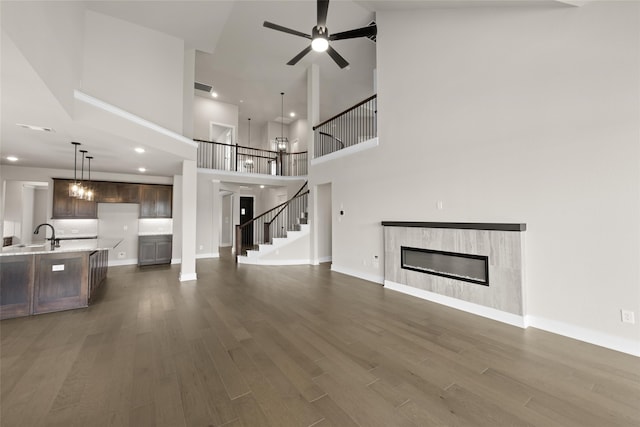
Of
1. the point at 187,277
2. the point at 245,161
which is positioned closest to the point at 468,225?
the point at 187,277

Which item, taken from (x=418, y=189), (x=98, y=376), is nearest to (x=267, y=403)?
(x=98, y=376)

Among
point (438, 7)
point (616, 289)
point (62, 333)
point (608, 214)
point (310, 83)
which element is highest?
point (310, 83)

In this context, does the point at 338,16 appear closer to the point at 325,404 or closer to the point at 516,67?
the point at 516,67

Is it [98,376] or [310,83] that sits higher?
[310,83]

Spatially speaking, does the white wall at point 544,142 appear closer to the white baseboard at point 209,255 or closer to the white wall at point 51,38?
the white wall at point 51,38

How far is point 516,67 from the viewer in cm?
334

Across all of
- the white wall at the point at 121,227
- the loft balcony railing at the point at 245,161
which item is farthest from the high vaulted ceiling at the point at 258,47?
the white wall at the point at 121,227

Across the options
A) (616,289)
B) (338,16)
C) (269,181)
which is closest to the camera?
(616,289)

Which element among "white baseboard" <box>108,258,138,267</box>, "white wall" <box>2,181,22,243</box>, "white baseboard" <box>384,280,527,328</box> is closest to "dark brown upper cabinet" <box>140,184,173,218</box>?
"white baseboard" <box>108,258,138,267</box>

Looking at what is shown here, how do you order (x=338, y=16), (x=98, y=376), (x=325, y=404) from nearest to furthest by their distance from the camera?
(x=325, y=404)
(x=98, y=376)
(x=338, y=16)

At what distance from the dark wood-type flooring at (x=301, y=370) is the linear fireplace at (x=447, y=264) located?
1.81 feet

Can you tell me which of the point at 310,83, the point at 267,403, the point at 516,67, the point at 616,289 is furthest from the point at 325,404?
the point at 310,83

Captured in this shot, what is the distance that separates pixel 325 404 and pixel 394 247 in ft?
11.0

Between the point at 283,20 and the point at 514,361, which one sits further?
the point at 283,20
